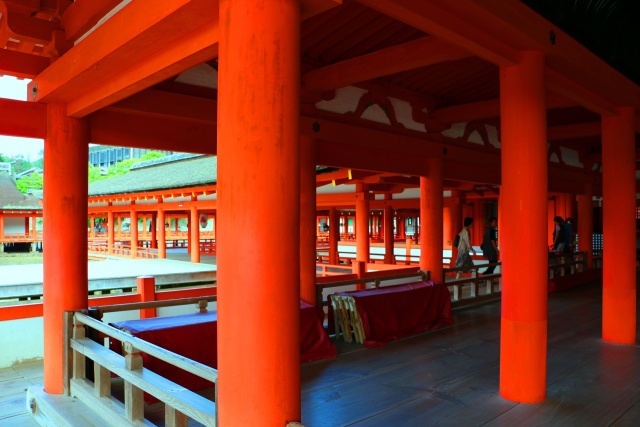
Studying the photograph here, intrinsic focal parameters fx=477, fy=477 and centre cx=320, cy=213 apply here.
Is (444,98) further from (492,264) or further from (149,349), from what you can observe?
(149,349)

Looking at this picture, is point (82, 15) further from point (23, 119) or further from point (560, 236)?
point (560, 236)

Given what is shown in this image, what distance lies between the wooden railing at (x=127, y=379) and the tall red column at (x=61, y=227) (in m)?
0.18

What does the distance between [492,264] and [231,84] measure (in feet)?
29.3

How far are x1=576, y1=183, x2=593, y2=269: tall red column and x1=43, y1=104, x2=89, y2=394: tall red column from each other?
42.1ft

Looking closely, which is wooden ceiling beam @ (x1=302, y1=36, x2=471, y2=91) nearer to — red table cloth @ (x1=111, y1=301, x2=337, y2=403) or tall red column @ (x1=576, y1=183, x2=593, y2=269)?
red table cloth @ (x1=111, y1=301, x2=337, y2=403)

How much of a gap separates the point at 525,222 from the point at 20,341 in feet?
21.9

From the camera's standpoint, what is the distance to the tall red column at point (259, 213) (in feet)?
7.99

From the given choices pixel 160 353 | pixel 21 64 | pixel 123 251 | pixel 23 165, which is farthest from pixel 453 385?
pixel 23 165

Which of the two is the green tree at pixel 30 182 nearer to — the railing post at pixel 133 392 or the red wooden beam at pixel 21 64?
the red wooden beam at pixel 21 64

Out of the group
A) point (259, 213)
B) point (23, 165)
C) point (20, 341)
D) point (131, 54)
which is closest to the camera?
point (259, 213)

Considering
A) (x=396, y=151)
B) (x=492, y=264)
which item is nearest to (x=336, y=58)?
(x=396, y=151)

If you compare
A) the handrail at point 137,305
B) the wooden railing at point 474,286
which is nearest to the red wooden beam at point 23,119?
the handrail at point 137,305

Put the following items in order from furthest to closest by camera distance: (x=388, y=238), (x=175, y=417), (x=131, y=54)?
(x=388, y=238) < (x=131, y=54) < (x=175, y=417)

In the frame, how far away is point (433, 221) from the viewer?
323 inches
